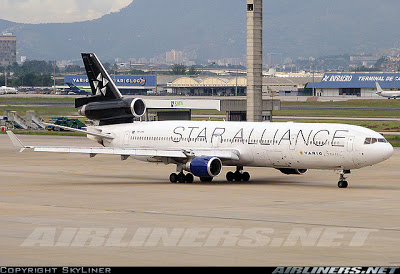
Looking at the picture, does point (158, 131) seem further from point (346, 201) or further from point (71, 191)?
point (346, 201)

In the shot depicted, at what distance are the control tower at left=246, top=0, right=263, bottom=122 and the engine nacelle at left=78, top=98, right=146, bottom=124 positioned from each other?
82.1 ft

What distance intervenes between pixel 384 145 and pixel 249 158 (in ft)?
29.8

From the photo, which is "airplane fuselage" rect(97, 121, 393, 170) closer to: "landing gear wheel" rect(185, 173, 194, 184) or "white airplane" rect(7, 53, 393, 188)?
"white airplane" rect(7, 53, 393, 188)

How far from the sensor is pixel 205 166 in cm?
5359

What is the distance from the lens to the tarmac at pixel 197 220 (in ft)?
91.8

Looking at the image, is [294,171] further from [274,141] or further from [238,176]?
[238,176]

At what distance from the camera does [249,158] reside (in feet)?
182

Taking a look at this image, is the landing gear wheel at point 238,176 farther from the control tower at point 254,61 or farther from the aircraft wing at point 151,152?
the control tower at point 254,61

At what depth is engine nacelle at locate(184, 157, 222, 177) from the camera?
53594 millimetres

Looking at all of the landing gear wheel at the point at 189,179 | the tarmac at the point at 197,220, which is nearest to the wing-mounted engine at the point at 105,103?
the tarmac at the point at 197,220

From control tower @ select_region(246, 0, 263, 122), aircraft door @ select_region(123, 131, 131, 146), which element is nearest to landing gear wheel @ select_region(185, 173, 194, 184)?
aircraft door @ select_region(123, 131, 131, 146)

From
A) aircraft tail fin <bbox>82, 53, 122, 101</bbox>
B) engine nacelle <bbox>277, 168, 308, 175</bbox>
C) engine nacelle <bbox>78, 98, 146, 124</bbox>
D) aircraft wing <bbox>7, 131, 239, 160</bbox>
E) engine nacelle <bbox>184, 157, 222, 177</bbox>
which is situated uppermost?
aircraft tail fin <bbox>82, 53, 122, 101</bbox>

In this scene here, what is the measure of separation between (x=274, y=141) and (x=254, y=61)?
32417mm

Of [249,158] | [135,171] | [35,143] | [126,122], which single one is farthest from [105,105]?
[35,143]
